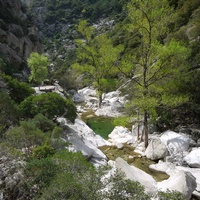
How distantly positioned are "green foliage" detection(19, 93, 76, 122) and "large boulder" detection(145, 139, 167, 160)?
622 cm

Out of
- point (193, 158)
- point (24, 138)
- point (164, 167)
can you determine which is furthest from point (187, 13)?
point (24, 138)

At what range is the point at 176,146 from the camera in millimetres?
14594

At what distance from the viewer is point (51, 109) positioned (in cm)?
1552

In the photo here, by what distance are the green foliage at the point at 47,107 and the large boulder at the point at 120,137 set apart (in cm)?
442

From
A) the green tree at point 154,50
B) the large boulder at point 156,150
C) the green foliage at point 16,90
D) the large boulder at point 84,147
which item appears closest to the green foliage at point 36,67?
the green foliage at point 16,90

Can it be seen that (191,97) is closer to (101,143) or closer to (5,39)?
(101,143)

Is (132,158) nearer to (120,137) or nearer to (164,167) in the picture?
(164,167)

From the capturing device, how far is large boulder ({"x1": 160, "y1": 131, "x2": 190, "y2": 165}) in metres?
13.9

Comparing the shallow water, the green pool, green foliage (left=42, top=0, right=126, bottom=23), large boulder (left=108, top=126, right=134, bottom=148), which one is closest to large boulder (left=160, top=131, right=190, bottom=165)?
the shallow water

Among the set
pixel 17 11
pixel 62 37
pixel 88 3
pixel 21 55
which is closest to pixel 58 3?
pixel 88 3

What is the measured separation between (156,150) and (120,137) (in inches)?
207

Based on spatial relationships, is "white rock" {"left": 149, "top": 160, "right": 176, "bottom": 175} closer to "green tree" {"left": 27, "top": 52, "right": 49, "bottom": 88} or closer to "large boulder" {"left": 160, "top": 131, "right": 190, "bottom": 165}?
"large boulder" {"left": 160, "top": 131, "right": 190, "bottom": 165}

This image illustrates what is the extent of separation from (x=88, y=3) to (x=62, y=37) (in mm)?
35895

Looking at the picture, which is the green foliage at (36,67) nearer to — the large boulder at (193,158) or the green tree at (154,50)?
the green tree at (154,50)
